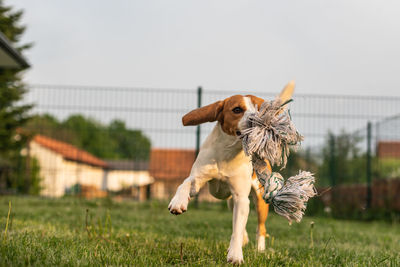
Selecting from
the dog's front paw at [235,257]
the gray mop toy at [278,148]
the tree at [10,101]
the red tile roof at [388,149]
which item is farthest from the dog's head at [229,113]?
the tree at [10,101]

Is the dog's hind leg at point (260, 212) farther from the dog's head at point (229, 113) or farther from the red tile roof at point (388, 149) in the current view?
the red tile roof at point (388, 149)

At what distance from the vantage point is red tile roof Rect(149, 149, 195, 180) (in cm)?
1137

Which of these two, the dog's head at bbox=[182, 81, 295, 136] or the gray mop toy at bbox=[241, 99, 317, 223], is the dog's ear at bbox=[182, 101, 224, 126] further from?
the gray mop toy at bbox=[241, 99, 317, 223]

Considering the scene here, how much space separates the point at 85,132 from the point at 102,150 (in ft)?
5.42

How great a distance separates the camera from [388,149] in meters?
9.17

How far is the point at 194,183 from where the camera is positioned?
9.61 feet

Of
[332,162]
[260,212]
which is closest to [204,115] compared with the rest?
[260,212]

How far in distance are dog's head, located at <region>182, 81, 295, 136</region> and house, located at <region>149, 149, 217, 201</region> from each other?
316 inches

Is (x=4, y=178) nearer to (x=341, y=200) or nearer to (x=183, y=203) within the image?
(x=341, y=200)

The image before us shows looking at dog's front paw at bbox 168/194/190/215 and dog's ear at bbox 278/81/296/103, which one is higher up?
dog's ear at bbox 278/81/296/103

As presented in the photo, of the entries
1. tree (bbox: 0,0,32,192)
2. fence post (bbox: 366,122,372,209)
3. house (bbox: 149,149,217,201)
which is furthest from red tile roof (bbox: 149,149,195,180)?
tree (bbox: 0,0,32,192)

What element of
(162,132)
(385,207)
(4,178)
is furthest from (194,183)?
(4,178)

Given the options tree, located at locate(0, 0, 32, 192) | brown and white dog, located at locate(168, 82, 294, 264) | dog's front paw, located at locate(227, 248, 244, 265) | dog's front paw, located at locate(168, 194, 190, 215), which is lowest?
dog's front paw, located at locate(227, 248, 244, 265)

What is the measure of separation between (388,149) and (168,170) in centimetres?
589
